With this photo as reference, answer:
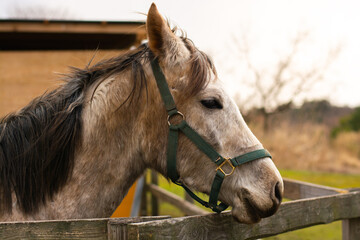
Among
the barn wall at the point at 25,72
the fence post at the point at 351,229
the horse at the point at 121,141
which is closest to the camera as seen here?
the horse at the point at 121,141

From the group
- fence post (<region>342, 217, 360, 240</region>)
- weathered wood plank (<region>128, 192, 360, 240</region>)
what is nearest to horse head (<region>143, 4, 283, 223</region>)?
weathered wood plank (<region>128, 192, 360, 240</region>)

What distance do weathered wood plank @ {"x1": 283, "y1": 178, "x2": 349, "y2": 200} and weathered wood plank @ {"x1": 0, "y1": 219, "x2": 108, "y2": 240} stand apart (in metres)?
1.95

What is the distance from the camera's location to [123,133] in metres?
1.85

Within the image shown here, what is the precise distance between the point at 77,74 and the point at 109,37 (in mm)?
3874

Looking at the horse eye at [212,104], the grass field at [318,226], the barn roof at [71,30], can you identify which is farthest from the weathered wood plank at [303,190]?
the barn roof at [71,30]

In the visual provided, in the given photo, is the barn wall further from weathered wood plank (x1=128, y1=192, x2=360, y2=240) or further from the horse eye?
weathered wood plank (x1=128, y1=192, x2=360, y2=240)

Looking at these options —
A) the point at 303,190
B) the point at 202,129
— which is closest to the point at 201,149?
the point at 202,129

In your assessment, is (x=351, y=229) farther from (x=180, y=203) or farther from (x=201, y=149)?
(x=180, y=203)

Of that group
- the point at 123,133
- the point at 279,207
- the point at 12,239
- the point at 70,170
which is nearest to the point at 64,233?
the point at 12,239

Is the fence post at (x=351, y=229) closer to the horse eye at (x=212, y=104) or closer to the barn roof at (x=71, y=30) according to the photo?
the horse eye at (x=212, y=104)

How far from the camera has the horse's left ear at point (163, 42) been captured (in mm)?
1775

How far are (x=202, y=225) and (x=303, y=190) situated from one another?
170 cm

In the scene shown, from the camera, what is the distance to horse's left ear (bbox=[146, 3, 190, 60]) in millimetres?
1775

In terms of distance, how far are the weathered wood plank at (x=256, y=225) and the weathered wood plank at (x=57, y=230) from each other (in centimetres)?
17
